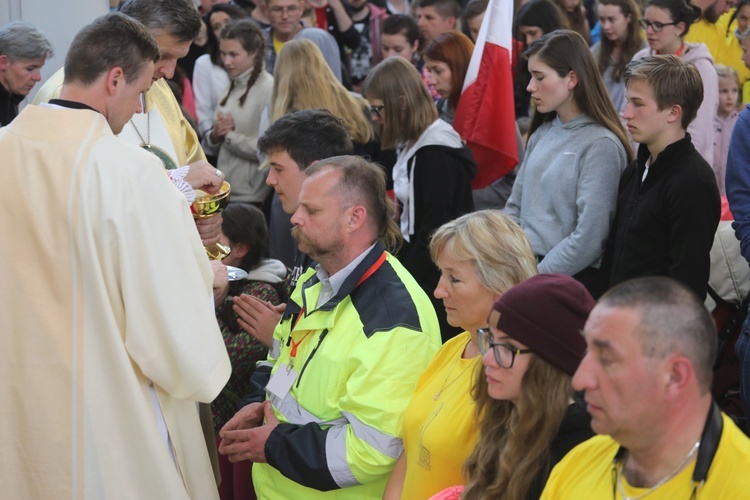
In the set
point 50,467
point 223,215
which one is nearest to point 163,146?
point 223,215

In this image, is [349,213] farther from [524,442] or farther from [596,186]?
[596,186]

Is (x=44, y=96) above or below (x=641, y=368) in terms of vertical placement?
below

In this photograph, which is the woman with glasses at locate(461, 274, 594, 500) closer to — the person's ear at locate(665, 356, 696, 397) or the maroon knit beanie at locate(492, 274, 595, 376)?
the maroon knit beanie at locate(492, 274, 595, 376)

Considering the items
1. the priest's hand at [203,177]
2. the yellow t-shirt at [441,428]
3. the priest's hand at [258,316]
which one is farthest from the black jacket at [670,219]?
the priest's hand at [203,177]

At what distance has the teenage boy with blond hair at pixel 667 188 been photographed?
A: 410cm

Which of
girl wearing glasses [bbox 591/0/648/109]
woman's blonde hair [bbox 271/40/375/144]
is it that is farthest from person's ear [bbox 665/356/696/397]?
girl wearing glasses [bbox 591/0/648/109]

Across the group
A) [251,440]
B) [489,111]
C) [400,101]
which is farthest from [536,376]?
[489,111]

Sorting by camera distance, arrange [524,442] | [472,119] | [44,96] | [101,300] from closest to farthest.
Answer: [524,442] → [101,300] → [44,96] → [472,119]

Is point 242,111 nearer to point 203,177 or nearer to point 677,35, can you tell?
point 677,35

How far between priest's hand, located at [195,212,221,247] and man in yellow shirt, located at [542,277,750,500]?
2.23 metres

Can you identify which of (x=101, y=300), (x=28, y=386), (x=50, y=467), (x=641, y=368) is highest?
(x=641, y=368)

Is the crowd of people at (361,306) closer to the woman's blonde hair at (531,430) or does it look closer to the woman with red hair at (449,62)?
the woman's blonde hair at (531,430)

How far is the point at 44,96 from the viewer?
4082 millimetres

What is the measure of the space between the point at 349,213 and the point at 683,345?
164 centimetres
